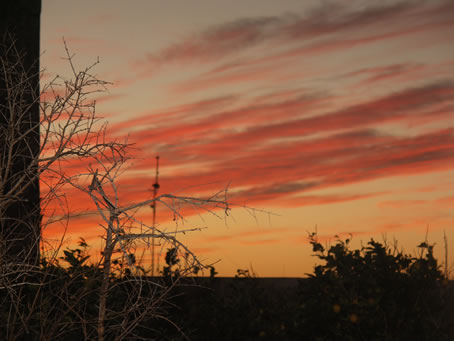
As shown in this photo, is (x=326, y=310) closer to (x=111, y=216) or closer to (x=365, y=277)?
(x=365, y=277)

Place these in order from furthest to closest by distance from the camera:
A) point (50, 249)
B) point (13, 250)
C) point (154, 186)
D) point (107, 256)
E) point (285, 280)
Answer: point (154, 186) → point (285, 280) → point (13, 250) → point (50, 249) → point (107, 256)

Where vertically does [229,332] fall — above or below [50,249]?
below

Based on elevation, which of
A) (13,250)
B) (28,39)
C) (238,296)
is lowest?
(238,296)

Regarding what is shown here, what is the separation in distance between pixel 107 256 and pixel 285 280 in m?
4.69

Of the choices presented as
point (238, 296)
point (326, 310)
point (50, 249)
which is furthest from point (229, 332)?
point (50, 249)

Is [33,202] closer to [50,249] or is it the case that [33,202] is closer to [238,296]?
[50,249]

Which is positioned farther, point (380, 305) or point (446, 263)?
point (446, 263)

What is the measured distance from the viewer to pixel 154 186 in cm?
1931

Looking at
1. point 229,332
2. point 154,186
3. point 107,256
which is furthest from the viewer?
point 154,186

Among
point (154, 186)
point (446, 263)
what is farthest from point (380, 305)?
point (154, 186)

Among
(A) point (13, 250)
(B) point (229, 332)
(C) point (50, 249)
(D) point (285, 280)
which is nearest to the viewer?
(C) point (50, 249)

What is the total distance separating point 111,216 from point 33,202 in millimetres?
2791

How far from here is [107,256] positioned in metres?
5.03

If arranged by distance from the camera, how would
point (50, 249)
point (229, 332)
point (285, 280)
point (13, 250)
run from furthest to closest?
1. point (285, 280)
2. point (229, 332)
3. point (13, 250)
4. point (50, 249)
